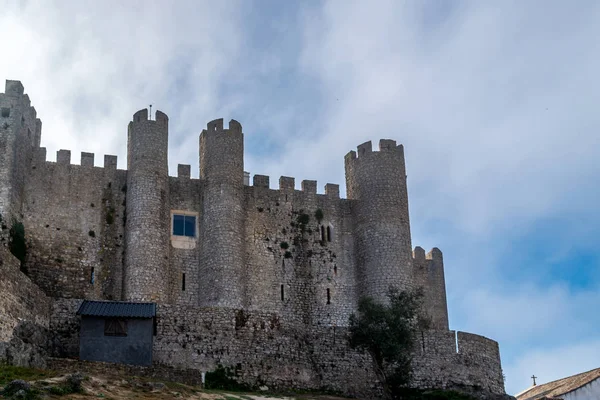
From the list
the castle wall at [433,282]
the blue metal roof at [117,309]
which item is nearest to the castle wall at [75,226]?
the blue metal roof at [117,309]

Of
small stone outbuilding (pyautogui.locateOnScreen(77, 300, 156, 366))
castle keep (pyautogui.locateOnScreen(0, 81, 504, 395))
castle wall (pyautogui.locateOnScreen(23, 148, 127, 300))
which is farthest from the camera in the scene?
castle wall (pyautogui.locateOnScreen(23, 148, 127, 300))

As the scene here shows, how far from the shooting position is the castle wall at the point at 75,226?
47519 millimetres

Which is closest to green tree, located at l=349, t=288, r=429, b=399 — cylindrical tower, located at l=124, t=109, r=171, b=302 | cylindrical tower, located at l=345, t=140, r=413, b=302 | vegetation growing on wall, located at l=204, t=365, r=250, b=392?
vegetation growing on wall, located at l=204, t=365, r=250, b=392

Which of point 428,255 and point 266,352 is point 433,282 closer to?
point 428,255

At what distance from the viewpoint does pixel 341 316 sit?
2056 inches

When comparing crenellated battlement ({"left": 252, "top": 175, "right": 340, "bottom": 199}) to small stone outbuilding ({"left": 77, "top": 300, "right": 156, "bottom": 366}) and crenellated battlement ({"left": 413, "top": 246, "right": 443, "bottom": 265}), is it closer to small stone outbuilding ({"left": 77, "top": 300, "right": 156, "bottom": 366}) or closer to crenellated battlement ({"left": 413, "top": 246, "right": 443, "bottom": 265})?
crenellated battlement ({"left": 413, "top": 246, "right": 443, "bottom": 265})

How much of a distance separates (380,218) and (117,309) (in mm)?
18128

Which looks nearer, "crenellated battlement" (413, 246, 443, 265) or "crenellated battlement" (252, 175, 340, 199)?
"crenellated battlement" (252, 175, 340, 199)

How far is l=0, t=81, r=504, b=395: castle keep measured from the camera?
42.1 meters

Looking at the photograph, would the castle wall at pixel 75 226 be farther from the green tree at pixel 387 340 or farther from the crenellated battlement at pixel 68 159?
the green tree at pixel 387 340

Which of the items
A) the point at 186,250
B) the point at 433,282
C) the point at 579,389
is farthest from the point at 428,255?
the point at 186,250

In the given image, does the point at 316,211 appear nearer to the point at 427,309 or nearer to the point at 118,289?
the point at 427,309

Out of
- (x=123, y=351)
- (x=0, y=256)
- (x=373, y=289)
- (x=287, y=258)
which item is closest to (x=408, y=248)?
(x=373, y=289)

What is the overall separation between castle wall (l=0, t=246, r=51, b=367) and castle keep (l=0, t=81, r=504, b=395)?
1812mm
